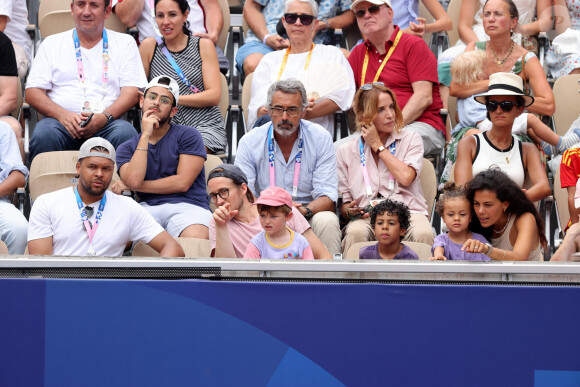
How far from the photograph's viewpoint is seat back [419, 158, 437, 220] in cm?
585

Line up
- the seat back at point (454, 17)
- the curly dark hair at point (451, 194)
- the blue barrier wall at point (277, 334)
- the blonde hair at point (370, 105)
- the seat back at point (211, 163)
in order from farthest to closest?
the seat back at point (454, 17) < the seat back at point (211, 163) < the blonde hair at point (370, 105) < the curly dark hair at point (451, 194) < the blue barrier wall at point (277, 334)

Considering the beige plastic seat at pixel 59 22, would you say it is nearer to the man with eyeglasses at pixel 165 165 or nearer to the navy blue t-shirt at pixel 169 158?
the man with eyeglasses at pixel 165 165

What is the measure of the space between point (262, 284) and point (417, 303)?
1.82 ft

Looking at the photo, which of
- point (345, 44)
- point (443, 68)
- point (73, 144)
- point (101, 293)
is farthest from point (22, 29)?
point (101, 293)

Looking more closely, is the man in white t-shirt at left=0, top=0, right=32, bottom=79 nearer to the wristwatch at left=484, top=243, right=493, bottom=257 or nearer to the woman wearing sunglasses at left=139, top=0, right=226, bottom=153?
the woman wearing sunglasses at left=139, top=0, right=226, bottom=153

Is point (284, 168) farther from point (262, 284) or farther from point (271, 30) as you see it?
point (262, 284)

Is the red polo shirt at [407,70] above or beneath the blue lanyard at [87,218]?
above

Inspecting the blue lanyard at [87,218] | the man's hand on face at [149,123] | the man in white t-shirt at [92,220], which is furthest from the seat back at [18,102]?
the blue lanyard at [87,218]

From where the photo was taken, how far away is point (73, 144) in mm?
5922

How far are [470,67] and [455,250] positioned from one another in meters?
2.16

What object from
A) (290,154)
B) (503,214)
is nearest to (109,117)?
(290,154)

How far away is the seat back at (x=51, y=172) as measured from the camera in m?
5.42

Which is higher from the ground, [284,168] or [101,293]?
[284,168]

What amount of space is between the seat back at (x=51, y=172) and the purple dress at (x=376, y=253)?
5.63 ft
